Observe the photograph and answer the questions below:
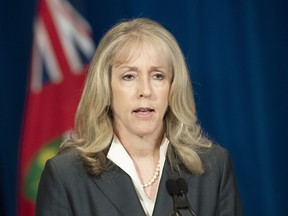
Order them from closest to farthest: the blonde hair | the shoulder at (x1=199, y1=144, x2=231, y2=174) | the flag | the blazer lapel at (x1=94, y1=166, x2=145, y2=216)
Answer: the blazer lapel at (x1=94, y1=166, x2=145, y2=216), the blonde hair, the shoulder at (x1=199, y1=144, x2=231, y2=174), the flag

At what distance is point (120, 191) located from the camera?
1.94 meters

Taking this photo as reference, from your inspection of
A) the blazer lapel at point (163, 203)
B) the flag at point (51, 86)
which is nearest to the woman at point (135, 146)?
the blazer lapel at point (163, 203)

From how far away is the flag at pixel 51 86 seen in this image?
2570 millimetres

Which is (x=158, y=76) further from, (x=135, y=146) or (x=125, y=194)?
(x=125, y=194)

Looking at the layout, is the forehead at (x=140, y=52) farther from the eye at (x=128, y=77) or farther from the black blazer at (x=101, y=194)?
the black blazer at (x=101, y=194)

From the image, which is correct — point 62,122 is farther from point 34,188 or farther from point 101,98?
point 101,98

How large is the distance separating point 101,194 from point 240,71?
1.10 meters

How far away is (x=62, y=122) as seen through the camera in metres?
2.61

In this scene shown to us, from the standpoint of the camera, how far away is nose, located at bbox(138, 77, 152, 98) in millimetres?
1926

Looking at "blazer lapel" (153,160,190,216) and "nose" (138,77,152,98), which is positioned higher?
"nose" (138,77,152,98)

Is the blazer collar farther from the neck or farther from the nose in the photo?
the nose

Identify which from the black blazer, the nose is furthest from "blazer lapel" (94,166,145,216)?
the nose

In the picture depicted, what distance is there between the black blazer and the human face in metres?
0.19

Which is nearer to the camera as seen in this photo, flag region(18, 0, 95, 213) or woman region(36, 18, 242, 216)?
woman region(36, 18, 242, 216)
